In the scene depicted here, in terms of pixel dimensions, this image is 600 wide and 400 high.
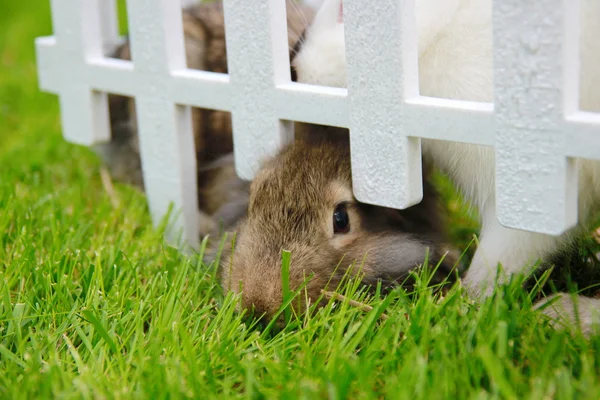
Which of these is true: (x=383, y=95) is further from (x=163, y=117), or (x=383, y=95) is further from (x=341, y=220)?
(x=163, y=117)

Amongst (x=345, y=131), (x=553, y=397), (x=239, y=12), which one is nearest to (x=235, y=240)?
(x=345, y=131)

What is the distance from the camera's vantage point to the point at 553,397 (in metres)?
1.48

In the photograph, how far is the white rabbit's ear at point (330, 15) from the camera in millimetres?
2277

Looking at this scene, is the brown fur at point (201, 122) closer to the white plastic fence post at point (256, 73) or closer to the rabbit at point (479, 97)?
the white plastic fence post at point (256, 73)

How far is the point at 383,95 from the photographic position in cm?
198

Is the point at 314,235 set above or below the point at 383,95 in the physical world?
below

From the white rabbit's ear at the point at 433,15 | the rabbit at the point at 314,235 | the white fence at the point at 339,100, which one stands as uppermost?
the white rabbit's ear at the point at 433,15

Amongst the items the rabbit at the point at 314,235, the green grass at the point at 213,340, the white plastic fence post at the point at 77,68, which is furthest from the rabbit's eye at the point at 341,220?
the white plastic fence post at the point at 77,68

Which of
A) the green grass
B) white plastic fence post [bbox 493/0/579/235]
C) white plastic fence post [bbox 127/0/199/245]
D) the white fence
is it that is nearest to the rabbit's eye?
the white fence

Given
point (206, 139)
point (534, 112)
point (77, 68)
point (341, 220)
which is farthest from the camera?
point (206, 139)

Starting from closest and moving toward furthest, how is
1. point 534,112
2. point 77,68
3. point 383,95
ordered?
point 534,112, point 383,95, point 77,68

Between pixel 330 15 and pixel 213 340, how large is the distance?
988 millimetres

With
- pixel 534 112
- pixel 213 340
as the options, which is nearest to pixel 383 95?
pixel 534 112

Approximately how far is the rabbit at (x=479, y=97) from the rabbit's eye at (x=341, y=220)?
0.30m
